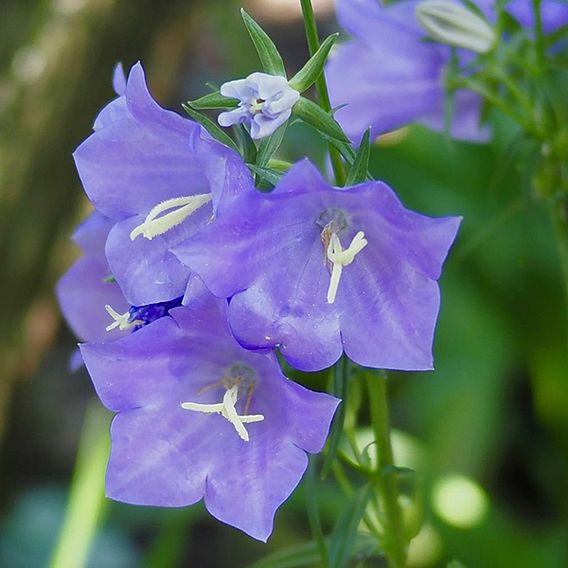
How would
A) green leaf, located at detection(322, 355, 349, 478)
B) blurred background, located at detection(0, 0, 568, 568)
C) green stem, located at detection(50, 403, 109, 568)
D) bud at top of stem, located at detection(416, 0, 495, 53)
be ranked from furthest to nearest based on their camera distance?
blurred background, located at detection(0, 0, 568, 568) → green stem, located at detection(50, 403, 109, 568) → bud at top of stem, located at detection(416, 0, 495, 53) → green leaf, located at detection(322, 355, 349, 478)

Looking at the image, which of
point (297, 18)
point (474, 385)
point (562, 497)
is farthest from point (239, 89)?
point (297, 18)

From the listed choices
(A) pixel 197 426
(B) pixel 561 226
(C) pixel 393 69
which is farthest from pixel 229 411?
(C) pixel 393 69

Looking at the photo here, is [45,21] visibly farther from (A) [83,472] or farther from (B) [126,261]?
(B) [126,261]

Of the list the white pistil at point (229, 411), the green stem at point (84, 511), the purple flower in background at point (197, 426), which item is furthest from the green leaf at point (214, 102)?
the green stem at point (84, 511)

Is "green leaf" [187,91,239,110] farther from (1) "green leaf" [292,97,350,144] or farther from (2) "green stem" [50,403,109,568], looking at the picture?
(2) "green stem" [50,403,109,568]

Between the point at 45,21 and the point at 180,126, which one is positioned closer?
the point at 180,126

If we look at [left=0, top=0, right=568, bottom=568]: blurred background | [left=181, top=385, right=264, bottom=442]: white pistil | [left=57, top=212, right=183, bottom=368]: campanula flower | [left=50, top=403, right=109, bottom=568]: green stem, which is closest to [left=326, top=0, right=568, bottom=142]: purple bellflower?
[left=57, top=212, right=183, bottom=368]: campanula flower

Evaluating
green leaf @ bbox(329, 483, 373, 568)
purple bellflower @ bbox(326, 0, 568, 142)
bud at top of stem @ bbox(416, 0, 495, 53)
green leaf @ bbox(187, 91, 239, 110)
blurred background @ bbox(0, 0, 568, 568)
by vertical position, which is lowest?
blurred background @ bbox(0, 0, 568, 568)
